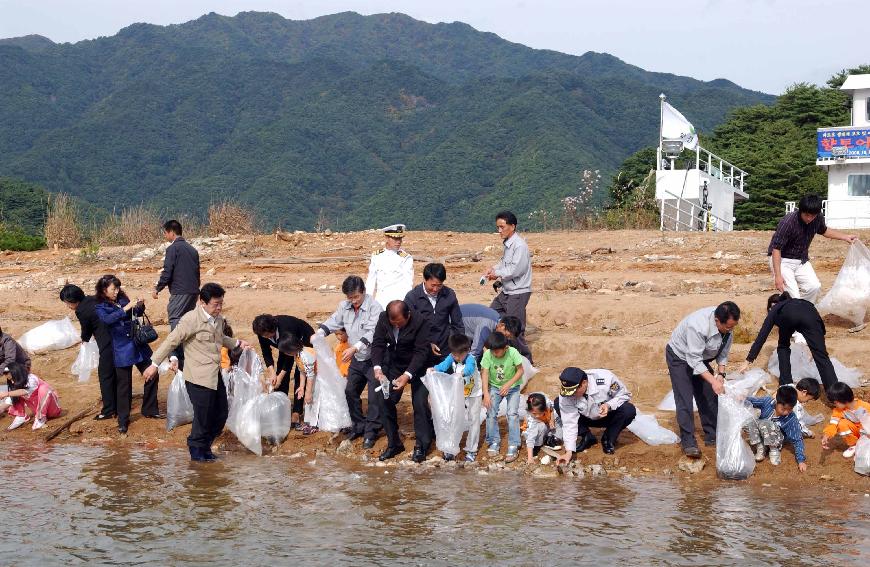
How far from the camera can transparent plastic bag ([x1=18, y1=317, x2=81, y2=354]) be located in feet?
43.6

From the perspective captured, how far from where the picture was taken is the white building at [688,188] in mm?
26078

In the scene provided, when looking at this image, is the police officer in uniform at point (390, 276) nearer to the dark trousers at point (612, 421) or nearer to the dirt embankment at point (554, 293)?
the dirt embankment at point (554, 293)

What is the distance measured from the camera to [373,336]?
8820 millimetres

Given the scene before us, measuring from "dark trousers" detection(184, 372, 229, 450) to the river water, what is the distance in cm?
27

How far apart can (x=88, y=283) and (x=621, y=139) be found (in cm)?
5532

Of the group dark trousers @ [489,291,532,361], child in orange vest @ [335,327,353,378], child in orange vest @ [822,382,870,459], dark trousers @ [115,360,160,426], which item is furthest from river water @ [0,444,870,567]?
dark trousers @ [489,291,532,361]

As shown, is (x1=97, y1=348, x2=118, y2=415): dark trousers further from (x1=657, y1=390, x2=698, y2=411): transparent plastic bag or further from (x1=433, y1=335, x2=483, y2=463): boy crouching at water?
(x1=657, y1=390, x2=698, y2=411): transparent plastic bag

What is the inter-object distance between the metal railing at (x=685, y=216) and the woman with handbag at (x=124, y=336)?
632 inches

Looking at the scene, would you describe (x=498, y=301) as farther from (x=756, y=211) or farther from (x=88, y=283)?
(x=756, y=211)

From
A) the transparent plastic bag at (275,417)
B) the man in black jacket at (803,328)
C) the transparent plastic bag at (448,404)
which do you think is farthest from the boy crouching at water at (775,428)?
the transparent plastic bag at (275,417)

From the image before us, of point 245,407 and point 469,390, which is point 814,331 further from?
point 245,407

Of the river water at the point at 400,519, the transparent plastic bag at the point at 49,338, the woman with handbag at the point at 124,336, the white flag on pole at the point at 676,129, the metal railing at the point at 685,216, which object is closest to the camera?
the river water at the point at 400,519

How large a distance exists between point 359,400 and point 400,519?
2047 millimetres

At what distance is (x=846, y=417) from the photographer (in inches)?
325
